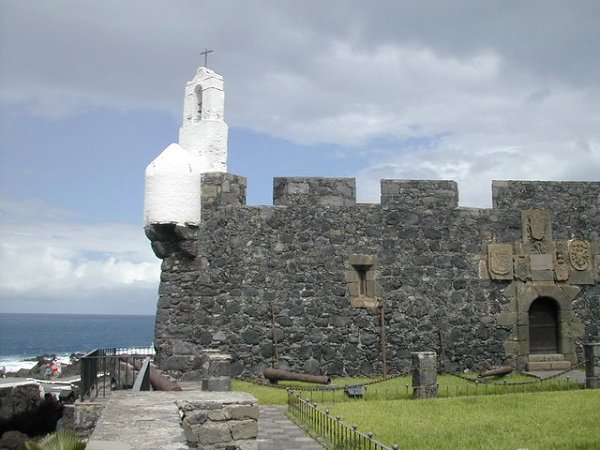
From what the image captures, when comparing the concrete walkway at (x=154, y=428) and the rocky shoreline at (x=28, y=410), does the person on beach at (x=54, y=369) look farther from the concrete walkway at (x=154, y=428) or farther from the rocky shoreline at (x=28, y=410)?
the concrete walkway at (x=154, y=428)

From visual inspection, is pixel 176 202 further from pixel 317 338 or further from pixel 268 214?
pixel 317 338

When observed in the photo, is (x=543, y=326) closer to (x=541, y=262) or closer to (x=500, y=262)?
(x=541, y=262)

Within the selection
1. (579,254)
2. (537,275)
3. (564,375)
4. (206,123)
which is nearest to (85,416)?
(206,123)

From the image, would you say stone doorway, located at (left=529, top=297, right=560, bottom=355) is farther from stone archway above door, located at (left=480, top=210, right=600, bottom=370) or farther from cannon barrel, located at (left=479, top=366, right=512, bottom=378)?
cannon barrel, located at (left=479, top=366, right=512, bottom=378)

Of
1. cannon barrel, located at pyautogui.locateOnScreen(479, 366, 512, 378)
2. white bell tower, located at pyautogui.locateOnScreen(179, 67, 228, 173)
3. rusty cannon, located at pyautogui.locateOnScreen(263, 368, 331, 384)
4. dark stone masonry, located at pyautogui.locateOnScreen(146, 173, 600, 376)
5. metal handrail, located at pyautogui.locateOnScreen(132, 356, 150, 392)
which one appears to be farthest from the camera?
white bell tower, located at pyautogui.locateOnScreen(179, 67, 228, 173)

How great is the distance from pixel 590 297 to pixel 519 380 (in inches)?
128

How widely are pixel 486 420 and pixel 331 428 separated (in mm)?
2310

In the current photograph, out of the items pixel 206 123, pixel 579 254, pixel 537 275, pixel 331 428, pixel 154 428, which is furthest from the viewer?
pixel 579 254

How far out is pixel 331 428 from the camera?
912cm

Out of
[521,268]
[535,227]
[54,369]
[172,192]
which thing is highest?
[172,192]

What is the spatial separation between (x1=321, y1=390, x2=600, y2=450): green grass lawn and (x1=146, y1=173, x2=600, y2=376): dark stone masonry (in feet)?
11.7

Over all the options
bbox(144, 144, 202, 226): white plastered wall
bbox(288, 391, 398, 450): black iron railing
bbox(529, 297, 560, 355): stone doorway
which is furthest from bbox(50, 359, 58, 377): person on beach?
bbox(288, 391, 398, 450): black iron railing

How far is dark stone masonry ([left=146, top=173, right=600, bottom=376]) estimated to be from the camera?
49.2 ft

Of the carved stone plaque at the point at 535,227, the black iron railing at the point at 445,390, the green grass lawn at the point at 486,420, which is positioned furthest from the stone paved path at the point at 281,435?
the carved stone plaque at the point at 535,227
